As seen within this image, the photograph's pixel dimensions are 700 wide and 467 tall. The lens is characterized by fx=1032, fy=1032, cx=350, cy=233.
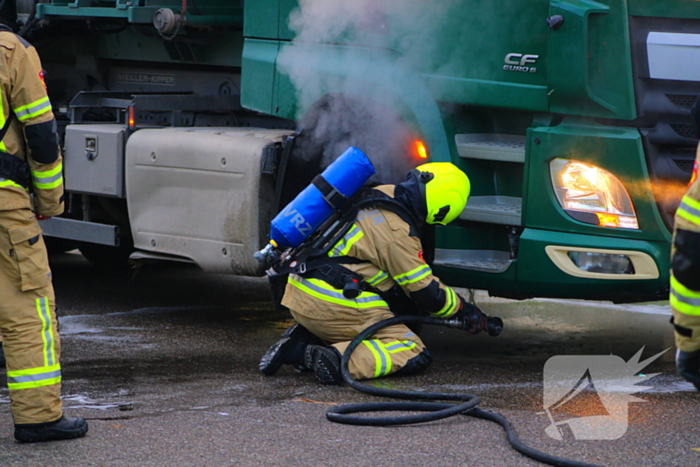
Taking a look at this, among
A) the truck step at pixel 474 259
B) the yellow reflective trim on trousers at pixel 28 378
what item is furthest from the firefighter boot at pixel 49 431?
the truck step at pixel 474 259

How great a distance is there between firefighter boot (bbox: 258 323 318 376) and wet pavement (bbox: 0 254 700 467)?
0.19 ft

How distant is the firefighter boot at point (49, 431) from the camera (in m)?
3.80

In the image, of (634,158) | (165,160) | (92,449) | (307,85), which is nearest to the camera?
(92,449)

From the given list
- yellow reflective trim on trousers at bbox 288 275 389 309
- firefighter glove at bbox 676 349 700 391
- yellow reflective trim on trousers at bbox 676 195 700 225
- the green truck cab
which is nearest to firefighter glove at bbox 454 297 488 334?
the green truck cab

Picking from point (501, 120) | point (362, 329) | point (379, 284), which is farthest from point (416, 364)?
point (501, 120)

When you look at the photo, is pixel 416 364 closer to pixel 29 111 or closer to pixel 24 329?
pixel 24 329

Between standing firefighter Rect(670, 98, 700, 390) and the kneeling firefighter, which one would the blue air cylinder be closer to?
the kneeling firefighter

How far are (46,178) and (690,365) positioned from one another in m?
2.52

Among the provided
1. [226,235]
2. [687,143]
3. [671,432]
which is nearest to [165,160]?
[226,235]

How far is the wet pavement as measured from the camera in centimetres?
370

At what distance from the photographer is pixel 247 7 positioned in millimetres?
5746

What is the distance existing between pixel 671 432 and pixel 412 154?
1926 mm

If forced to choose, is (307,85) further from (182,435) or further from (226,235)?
(182,435)

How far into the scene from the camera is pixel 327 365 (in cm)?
471
